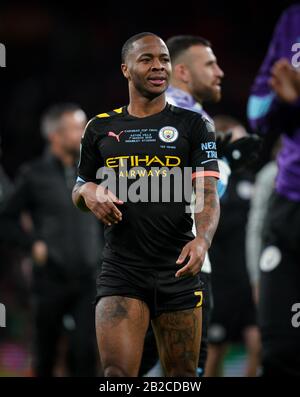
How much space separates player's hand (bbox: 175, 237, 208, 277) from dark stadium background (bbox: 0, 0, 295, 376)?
26.4 feet

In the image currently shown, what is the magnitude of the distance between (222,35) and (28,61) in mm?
3156

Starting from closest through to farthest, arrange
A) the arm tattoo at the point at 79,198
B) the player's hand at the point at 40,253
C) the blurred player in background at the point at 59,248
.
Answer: the arm tattoo at the point at 79,198
the blurred player in background at the point at 59,248
the player's hand at the point at 40,253

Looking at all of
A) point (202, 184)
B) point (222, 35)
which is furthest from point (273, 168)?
point (222, 35)

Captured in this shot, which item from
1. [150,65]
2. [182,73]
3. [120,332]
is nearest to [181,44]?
[182,73]

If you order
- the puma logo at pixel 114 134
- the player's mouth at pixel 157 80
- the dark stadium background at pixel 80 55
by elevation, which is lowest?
the puma logo at pixel 114 134

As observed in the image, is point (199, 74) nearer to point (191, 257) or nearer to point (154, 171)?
point (154, 171)

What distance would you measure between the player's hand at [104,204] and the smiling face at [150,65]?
559 millimetres

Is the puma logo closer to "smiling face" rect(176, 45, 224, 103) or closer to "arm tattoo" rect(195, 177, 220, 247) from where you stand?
"arm tattoo" rect(195, 177, 220, 247)

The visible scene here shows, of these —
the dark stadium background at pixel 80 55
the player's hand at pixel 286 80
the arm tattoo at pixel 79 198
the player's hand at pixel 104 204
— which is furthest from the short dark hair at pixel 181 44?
the dark stadium background at pixel 80 55

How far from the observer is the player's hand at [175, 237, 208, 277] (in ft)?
13.6

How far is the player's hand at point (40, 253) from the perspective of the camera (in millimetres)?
8070

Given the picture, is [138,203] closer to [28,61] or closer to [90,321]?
[90,321]

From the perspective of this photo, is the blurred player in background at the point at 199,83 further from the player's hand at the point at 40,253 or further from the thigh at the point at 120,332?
the player's hand at the point at 40,253

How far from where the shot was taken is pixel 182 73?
5750 mm
